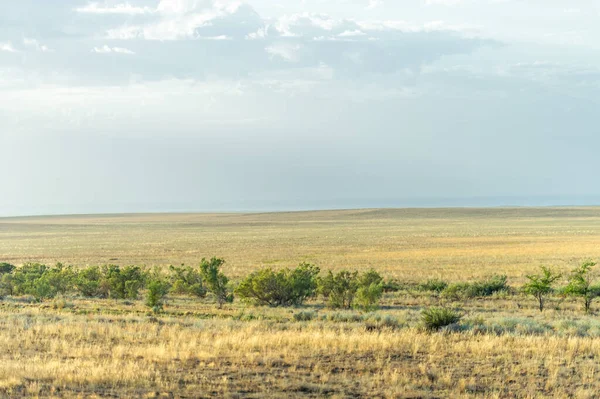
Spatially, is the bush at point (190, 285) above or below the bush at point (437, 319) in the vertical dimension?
below

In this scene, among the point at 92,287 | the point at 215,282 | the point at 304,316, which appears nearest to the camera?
the point at 304,316

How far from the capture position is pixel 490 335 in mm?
13734

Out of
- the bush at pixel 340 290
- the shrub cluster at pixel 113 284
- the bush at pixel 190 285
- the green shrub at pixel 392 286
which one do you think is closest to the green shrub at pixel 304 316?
the bush at pixel 340 290

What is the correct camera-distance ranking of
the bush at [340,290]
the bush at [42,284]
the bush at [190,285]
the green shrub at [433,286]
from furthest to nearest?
the green shrub at [433,286] → the bush at [190,285] → the bush at [42,284] → the bush at [340,290]

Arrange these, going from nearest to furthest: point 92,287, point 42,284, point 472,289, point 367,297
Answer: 1. point 367,297
2. point 42,284
3. point 472,289
4. point 92,287

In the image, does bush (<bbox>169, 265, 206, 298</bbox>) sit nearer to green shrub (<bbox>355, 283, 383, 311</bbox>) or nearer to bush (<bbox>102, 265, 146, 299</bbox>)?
Answer: bush (<bbox>102, 265, 146, 299</bbox>)

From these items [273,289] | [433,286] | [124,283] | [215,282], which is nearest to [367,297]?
[273,289]

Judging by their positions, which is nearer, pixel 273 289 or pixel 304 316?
pixel 304 316

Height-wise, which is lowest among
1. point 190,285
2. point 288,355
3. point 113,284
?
point 190,285

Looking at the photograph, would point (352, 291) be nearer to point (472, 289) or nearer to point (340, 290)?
point (340, 290)

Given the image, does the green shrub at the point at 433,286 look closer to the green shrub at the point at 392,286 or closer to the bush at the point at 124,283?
the green shrub at the point at 392,286

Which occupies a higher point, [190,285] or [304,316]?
[304,316]

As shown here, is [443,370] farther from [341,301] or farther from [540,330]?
[341,301]

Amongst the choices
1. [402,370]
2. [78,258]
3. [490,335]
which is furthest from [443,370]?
[78,258]
